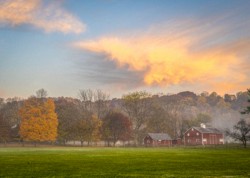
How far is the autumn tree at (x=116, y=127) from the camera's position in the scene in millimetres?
138775

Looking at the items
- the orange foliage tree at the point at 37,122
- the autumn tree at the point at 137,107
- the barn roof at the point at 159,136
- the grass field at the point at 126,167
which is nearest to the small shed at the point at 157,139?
the barn roof at the point at 159,136

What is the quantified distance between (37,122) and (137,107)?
40.6m

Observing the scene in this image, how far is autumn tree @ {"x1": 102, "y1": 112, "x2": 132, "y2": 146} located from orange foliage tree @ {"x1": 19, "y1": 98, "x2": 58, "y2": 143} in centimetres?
2334

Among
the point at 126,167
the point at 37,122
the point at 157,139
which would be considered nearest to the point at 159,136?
the point at 157,139

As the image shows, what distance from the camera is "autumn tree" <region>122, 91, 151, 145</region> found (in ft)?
460

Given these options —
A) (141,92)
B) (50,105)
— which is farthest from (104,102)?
(50,105)

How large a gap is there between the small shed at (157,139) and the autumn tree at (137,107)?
17.2ft

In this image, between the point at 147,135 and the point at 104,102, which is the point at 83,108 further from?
the point at 147,135

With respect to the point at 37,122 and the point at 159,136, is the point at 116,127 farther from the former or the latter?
the point at 37,122

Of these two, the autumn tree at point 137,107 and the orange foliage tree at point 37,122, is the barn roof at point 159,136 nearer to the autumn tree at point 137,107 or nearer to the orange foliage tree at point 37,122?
the autumn tree at point 137,107

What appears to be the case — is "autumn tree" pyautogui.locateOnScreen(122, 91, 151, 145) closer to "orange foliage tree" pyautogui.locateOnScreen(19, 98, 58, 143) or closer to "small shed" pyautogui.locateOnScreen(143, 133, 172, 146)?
"small shed" pyautogui.locateOnScreen(143, 133, 172, 146)


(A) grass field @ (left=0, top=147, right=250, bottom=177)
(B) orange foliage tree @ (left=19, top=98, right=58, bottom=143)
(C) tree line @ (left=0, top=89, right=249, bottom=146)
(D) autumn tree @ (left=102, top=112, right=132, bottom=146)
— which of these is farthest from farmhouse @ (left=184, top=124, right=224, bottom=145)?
(A) grass field @ (left=0, top=147, right=250, bottom=177)

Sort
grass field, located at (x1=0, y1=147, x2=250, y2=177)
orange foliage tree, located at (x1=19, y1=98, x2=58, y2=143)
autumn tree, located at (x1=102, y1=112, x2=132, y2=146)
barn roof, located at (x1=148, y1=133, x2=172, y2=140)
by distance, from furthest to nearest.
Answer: barn roof, located at (x1=148, y1=133, x2=172, y2=140), autumn tree, located at (x1=102, y1=112, x2=132, y2=146), orange foliage tree, located at (x1=19, y1=98, x2=58, y2=143), grass field, located at (x1=0, y1=147, x2=250, y2=177)

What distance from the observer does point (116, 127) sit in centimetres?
13988
